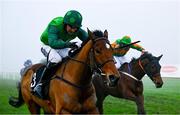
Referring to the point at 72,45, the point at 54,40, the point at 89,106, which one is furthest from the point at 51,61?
the point at 89,106

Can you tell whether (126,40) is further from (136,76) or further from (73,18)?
(73,18)

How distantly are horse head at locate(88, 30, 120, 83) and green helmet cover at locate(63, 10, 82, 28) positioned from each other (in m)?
0.49

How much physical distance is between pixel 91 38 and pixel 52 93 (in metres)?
1.22

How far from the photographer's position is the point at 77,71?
295 inches

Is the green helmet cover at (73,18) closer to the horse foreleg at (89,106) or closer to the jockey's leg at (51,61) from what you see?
the jockey's leg at (51,61)

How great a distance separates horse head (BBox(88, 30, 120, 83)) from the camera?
6.75 m

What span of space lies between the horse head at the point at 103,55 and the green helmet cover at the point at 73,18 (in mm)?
490

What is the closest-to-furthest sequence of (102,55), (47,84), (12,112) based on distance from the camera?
(102,55) → (47,84) → (12,112)

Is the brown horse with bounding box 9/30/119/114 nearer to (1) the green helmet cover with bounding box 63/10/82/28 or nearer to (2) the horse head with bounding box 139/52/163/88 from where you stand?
(1) the green helmet cover with bounding box 63/10/82/28

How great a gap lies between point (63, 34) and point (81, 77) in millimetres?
916

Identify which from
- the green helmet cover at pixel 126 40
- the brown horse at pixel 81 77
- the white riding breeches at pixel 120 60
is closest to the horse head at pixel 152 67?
the white riding breeches at pixel 120 60

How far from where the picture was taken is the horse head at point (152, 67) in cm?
1173

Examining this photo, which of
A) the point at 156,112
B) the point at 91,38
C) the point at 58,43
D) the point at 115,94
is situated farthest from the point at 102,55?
the point at 156,112

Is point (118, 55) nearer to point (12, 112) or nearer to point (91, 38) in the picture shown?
point (12, 112)
